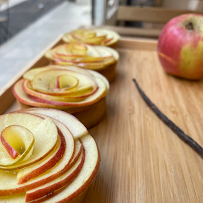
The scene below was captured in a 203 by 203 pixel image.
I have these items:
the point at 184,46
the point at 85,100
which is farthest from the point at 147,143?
the point at 184,46

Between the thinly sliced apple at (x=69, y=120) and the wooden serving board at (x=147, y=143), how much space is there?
14 centimetres

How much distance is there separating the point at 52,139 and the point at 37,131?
0.05 metres

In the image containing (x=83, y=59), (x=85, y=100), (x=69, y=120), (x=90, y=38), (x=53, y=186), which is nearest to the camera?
(x=53, y=186)

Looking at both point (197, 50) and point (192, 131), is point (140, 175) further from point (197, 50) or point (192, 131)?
point (197, 50)

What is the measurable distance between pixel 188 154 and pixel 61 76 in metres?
0.45

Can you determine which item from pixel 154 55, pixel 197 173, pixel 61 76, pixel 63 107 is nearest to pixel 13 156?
pixel 63 107

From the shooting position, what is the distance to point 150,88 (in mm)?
918

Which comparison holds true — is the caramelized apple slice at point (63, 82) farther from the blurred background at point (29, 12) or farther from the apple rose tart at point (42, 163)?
the blurred background at point (29, 12)

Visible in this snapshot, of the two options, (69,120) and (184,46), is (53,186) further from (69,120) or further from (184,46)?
(184,46)

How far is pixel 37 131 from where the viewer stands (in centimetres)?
44

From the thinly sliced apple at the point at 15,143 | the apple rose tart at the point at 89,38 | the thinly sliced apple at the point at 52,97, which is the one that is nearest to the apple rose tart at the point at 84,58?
the apple rose tart at the point at 89,38

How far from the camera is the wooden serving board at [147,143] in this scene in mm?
501

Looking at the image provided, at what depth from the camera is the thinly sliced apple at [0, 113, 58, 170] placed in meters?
0.38

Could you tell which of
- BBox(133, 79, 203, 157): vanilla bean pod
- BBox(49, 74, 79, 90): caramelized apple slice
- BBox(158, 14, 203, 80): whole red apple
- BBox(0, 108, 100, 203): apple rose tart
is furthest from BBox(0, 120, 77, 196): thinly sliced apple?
BBox(158, 14, 203, 80): whole red apple
